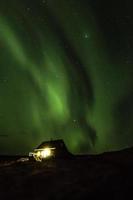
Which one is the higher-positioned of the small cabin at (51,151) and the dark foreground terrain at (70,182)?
the small cabin at (51,151)

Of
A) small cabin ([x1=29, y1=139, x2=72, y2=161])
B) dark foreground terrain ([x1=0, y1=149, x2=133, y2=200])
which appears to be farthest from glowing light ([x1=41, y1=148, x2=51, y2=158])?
dark foreground terrain ([x1=0, y1=149, x2=133, y2=200])

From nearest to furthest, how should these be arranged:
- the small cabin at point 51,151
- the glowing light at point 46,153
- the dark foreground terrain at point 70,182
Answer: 1. the dark foreground terrain at point 70,182
2. the glowing light at point 46,153
3. the small cabin at point 51,151

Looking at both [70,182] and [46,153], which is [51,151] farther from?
[70,182]

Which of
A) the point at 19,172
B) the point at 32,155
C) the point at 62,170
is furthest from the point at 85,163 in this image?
the point at 32,155

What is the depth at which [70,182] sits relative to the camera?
56.8 ft

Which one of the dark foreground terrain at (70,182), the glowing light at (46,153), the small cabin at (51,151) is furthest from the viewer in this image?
the small cabin at (51,151)

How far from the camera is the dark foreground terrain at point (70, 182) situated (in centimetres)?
1557

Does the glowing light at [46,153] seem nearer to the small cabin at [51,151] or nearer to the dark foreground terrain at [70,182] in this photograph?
the small cabin at [51,151]

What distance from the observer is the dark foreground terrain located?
613 inches

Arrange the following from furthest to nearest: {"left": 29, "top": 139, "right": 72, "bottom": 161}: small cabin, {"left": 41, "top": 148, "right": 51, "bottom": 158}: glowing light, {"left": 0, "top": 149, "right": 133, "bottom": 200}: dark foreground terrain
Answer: {"left": 29, "top": 139, "right": 72, "bottom": 161}: small cabin, {"left": 41, "top": 148, "right": 51, "bottom": 158}: glowing light, {"left": 0, "top": 149, "right": 133, "bottom": 200}: dark foreground terrain

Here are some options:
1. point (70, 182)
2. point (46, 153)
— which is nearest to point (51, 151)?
point (46, 153)

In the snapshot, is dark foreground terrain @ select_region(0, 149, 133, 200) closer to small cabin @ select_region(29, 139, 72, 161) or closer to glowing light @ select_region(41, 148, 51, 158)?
glowing light @ select_region(41, 148, 51, 158)

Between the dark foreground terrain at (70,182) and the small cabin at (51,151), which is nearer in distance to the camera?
the dark foreground terrain at (70,182)

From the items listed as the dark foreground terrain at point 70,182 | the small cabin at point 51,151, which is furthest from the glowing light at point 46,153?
the dark foreground terrain at point 70,182
